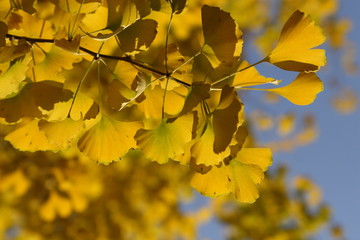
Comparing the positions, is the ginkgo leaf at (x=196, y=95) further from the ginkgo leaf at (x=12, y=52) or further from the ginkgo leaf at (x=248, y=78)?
the ginkgo leaf at (x=12, y=52)

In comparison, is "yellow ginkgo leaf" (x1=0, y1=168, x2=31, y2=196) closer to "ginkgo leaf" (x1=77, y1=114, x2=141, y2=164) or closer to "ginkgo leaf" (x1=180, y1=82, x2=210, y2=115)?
"ginkgo leaf" (x1=77, y1=114, x2=141, y2=164)

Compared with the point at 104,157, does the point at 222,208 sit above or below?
below

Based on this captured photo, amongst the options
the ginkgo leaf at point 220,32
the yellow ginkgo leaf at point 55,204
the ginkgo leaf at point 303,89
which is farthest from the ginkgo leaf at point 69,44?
the yellow ginkgo leaf at point 55,204

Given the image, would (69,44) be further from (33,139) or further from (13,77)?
(33,139)

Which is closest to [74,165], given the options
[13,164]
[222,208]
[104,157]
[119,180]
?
[13,164]

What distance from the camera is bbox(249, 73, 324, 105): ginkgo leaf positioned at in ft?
1.66

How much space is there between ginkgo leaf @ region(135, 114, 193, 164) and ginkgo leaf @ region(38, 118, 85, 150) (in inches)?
3.1

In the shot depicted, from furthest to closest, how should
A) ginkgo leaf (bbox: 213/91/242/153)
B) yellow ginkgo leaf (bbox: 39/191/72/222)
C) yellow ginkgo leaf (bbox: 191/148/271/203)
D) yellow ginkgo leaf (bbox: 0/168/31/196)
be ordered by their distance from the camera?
yellow ginkgo leaf (bbox: 0/168/31/196) < yellow ginkgo leaf (bbox: 39/191/72/222) < yellow ginkgo leaf (bbox: 191/148/271/203) < ginkgo leaf (bbox: 213/91/242/153)

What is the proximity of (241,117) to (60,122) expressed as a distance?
9.0 inches

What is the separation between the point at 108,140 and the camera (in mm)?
531

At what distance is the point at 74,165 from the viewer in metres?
1.41

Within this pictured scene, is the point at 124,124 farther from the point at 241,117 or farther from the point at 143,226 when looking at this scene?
the point at 143,226

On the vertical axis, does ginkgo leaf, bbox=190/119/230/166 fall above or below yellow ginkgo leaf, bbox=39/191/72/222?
above

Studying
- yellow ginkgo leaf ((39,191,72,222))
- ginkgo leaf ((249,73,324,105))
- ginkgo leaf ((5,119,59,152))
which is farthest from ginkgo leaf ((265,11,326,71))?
yellow ginkgo leaf ((39,191,72,222))
